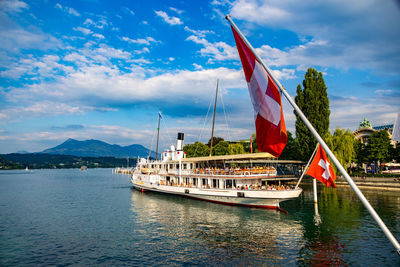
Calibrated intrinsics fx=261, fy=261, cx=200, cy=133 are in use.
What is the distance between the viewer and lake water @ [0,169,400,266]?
661 inches

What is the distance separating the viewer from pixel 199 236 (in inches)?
851

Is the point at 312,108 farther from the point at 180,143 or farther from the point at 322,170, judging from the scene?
the point at 322,170

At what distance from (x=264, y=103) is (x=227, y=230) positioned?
660 inches

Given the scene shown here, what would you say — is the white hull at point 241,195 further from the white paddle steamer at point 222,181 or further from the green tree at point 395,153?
the green tree at point 395,153

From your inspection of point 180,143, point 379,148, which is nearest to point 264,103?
point 180,143

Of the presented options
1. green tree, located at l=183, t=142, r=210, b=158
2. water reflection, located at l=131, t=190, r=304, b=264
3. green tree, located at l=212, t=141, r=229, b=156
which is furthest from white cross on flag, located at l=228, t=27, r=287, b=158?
green tree, located at l=183, t=142, r=210, b=158

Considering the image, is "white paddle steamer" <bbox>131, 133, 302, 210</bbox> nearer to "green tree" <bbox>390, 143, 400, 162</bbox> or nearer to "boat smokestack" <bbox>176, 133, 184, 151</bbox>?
"boat smokestack" <bbox>176, 133, 184, 151</bbox>

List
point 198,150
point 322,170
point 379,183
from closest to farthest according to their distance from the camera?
point 322,170
point 379,183
point 198,150

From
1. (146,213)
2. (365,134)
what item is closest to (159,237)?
(146,213)

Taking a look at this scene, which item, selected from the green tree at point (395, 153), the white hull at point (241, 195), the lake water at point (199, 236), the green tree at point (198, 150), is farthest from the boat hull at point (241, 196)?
the green tree at point (395, 153)

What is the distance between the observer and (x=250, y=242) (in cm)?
1975

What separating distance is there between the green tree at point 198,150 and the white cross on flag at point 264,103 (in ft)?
245

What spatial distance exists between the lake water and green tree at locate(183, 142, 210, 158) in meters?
52.8

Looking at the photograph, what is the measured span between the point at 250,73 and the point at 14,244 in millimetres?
22680
